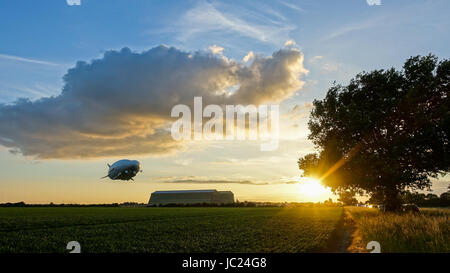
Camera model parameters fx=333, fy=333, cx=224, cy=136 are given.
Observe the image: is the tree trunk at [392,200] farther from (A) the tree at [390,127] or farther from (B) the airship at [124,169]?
(B) the airship at [124,169]

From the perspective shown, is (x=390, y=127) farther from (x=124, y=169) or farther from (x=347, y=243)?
(x=124, y=169)

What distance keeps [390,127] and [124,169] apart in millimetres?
87939

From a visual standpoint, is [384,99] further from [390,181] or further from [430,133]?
[390,181]

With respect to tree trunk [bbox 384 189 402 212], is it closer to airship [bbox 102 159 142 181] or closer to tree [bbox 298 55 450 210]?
tree [bbox 298 55 450 210]

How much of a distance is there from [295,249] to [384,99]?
80.4 ft

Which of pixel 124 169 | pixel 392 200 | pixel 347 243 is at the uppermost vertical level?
pixel 124 169

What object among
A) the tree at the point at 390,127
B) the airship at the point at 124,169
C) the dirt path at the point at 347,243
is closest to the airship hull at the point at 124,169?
the airship at the point at 124,169

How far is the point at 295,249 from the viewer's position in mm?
19812

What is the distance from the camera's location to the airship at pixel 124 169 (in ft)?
356

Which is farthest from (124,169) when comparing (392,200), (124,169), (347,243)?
(347,243)

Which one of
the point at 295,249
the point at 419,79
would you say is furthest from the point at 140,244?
the point at 419,79

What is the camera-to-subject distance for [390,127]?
38.5 metres

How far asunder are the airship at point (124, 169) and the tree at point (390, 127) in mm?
79909
